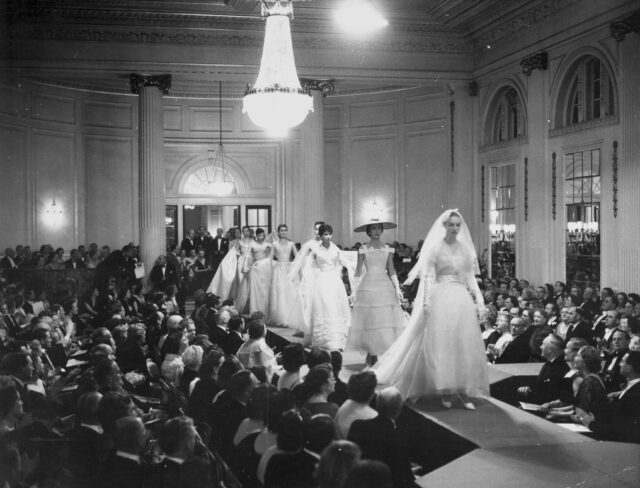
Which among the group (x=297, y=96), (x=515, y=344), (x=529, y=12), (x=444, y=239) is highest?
(x=529, y=12)

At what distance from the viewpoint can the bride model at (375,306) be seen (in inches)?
311

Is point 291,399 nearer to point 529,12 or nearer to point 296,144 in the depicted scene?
point 529,12

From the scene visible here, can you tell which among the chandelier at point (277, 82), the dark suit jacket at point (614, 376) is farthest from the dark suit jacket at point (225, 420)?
the chandelier at point (277, 82)

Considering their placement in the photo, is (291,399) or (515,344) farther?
(515,344)

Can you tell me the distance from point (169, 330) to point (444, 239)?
302cm

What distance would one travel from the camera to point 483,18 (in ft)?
51.6

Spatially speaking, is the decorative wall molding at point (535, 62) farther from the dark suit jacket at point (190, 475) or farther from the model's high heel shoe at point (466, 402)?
the dark suit jacket at point (190, 475)

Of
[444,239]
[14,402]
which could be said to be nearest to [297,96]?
[444,239]

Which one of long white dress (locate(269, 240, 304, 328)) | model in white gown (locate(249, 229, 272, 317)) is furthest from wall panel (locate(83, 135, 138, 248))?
long white dress (locate(269, 240, 304, 328))

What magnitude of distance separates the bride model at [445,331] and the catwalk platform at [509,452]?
187 mm

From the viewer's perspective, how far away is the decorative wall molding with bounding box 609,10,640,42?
474 inches

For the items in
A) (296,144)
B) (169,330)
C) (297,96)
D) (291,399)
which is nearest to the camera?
(291,399)

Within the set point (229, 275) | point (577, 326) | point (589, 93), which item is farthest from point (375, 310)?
point (589, 93)

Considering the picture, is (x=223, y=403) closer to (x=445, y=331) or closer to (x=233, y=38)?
(x=445, y=331)
